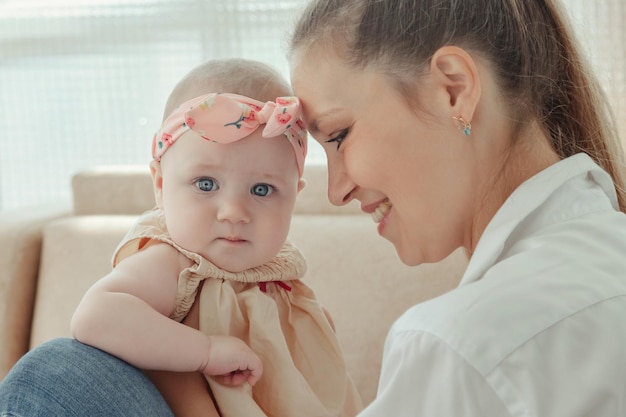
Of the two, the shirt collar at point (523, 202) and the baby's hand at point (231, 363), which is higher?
the shirt collar at point (523, 202)

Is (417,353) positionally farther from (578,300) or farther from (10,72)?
(10,72)

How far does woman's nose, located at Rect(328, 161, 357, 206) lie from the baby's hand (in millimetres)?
279

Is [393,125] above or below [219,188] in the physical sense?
above

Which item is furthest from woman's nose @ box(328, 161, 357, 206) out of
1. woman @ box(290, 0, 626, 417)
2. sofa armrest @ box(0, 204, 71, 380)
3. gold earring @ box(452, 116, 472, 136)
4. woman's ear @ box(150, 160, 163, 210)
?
sofa armrest @ box(0, 204, 71, 380)

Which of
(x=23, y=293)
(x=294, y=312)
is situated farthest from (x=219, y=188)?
(x=23, y=293)

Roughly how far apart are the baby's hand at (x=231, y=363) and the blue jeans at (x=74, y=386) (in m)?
0.10

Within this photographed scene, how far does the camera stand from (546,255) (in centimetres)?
96

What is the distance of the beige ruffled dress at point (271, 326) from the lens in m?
1.36

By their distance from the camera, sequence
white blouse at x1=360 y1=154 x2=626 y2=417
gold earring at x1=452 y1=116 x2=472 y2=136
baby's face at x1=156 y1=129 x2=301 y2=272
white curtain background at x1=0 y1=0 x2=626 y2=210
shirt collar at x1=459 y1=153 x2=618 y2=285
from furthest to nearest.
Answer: white curtain background at x1=0 y1=0 x2=626 y2=210 < baby's face at x1=156 y1=129 x2=301 y2=272 < gold earring at x1=452 y1=116 x2=472 y2=136 < shirt collar at x1=459 y1=153 x2=618 y2=285 < white blouse at x1=360 y1=154 x2=626 y2=417

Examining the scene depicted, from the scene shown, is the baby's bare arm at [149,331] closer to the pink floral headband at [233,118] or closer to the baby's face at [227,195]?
the baby's face at [227,195]

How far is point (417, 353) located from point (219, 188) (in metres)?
0.57

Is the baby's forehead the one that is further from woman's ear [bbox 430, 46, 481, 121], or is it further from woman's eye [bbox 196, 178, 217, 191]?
woman's ear [bbox 430, 46, 481, 121]

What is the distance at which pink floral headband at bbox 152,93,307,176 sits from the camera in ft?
4.21

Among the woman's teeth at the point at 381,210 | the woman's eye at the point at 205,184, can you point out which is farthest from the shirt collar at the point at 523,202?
the woman's eye at the point at 205,184
